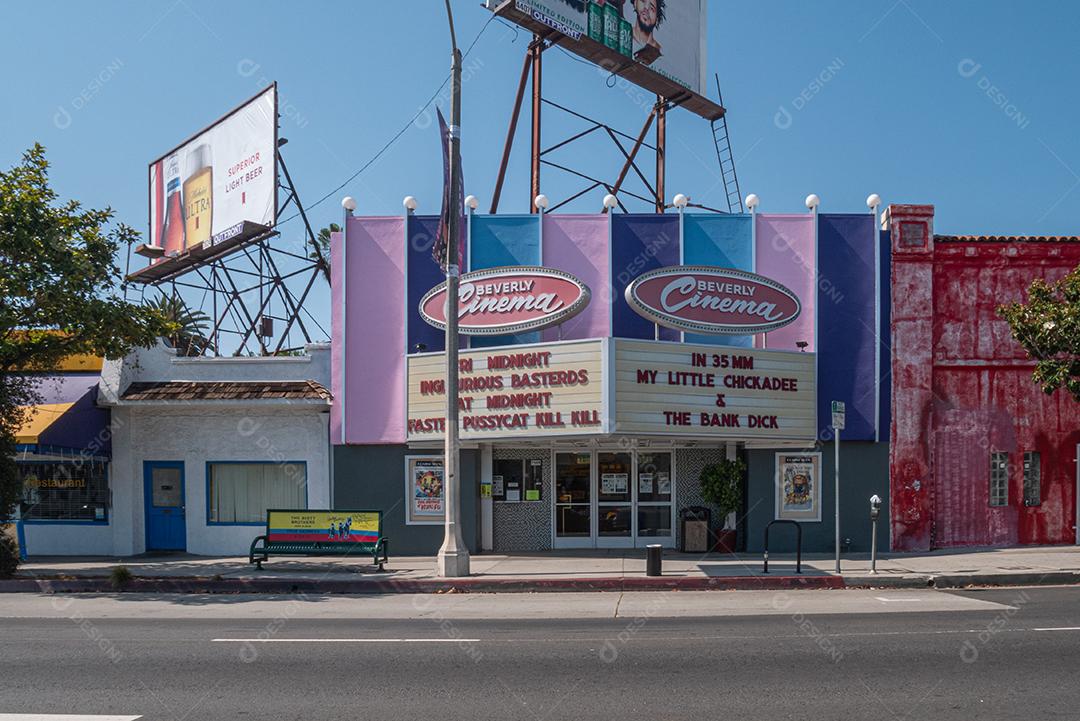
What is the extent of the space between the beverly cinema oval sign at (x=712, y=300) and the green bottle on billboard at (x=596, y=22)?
865 centimetres

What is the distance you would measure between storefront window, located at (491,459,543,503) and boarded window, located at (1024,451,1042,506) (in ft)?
33.7

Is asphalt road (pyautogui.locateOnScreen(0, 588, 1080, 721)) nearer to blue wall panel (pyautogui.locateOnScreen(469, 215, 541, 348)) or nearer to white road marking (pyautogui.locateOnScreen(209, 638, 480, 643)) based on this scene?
white road marking (pyautogui.locateOnScreen(209, 638, 480, 643))

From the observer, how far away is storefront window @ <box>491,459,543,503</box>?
18.8 m

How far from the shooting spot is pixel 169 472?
63.3 feet

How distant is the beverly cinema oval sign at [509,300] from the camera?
54.4ft

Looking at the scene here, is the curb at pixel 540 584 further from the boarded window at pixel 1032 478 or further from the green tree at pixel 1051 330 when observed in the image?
the boarded window at pixel 1032 478

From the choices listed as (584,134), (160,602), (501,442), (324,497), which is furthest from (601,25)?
(160,602)

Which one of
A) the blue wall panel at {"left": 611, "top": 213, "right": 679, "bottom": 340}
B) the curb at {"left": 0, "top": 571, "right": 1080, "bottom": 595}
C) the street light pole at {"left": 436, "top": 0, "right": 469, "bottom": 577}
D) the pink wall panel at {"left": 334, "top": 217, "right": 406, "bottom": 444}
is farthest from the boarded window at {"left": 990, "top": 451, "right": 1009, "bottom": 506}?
the pink wall panel at {"left": 334, "top": 217, "right": 406, "bottom": 444}

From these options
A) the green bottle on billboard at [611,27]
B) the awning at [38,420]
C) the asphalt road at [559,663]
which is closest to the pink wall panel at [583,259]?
the green bottle on billboard at [611,27]

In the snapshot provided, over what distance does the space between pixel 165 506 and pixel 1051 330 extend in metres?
18.4

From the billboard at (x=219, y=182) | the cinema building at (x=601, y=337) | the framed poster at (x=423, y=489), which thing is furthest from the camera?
the billboard at (x=219, y=182)

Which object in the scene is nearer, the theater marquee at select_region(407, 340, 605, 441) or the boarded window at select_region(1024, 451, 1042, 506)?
the theater marquee at select_region(407, 340, 605, 441)

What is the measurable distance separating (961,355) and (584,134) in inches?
418

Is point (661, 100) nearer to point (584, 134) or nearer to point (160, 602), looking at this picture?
point (584, 134)
